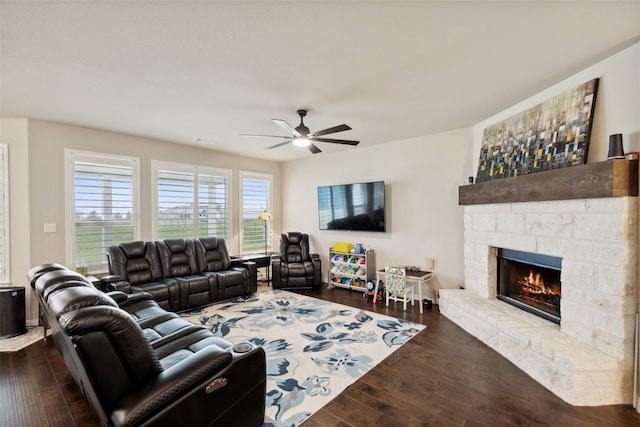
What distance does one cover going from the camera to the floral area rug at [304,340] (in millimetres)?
2340

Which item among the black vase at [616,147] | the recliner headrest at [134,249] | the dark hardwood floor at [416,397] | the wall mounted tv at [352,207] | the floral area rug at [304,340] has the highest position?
the black vase at [616,147]

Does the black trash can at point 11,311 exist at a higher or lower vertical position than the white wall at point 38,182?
lower

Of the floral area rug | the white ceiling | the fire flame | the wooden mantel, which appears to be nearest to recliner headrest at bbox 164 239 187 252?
the floral area rug

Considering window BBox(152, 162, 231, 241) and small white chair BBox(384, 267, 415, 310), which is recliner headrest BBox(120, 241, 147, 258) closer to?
window BBox(152, 162, 231, 241)

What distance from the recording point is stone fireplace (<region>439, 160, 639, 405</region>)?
2227 mm

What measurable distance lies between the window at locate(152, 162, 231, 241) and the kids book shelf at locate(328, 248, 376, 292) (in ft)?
7.75

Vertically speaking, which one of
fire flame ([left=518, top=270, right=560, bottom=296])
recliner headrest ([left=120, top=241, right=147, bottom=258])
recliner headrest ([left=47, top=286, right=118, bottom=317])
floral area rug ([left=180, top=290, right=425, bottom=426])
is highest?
recliner headrest ([left=47, top=286, right=118, bottom=317])

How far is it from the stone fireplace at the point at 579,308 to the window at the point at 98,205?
539 cm

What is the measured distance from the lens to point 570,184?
2592 mm

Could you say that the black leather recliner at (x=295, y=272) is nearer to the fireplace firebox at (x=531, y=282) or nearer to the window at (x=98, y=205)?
the window at (x=98, y=205)

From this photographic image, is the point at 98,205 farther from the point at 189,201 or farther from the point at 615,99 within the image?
the point at 615,99

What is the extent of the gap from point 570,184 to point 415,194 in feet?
7.92

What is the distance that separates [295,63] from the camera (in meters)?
2.45

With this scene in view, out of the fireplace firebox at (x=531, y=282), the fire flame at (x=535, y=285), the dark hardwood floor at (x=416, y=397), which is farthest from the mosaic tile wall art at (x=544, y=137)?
the dark hardwood floor at (x=416, y=397)
